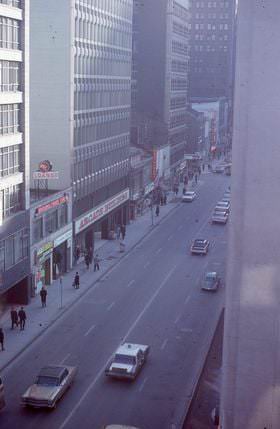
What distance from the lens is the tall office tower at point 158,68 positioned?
106375 mm

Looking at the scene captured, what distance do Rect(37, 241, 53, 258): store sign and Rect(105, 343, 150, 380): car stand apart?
1518 cm

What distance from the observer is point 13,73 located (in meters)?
44.6

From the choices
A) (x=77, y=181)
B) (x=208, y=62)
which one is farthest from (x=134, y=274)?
(x=208, y=62)

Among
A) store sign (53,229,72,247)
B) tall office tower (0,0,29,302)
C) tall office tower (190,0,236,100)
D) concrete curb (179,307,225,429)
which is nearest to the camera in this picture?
concrete curb (179,307,225,429)

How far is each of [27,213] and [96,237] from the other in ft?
79.9

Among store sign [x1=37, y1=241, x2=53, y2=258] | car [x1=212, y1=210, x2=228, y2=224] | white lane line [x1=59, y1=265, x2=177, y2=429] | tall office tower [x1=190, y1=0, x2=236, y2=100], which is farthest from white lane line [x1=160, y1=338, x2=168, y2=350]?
tall office tower [x1=190, y1=0, x2=236, y2=100]

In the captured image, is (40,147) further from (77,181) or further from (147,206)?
(147,206)

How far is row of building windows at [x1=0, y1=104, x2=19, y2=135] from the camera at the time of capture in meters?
43.3

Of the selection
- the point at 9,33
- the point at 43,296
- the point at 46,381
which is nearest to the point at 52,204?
the point at 43,296

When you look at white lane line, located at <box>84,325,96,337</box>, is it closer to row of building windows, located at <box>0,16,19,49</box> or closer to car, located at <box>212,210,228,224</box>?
row of building windows, located at <box>0,16,19,49</box>

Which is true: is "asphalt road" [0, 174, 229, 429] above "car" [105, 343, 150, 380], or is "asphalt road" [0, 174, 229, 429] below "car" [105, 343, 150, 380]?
below

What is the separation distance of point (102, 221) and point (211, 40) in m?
134

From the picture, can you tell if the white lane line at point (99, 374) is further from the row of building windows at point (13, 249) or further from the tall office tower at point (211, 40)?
the tall office tower at point (211, 40)

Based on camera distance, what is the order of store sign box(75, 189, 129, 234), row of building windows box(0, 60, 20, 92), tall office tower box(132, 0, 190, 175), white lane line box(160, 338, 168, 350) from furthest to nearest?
tall office tower box(132, 0, 190, 175)
store sign box(75, 189, 129, 234)
row of building windows box(0, 60, 20, 92)
white lane line box(160, 338, 168, 350)
